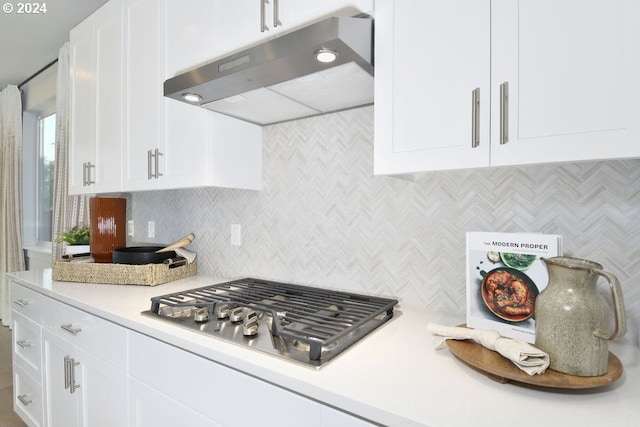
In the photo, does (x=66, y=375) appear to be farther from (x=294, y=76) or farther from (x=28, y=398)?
(x=294, y=76)

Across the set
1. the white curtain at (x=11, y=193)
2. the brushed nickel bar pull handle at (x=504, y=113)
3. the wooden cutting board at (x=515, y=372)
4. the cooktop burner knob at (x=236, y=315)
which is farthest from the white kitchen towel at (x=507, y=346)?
the white curtain at (x=11, y=193)

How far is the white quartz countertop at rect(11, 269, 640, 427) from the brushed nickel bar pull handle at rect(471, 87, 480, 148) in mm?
560

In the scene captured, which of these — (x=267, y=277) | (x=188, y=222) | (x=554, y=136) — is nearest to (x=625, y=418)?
(x=554, y=136)

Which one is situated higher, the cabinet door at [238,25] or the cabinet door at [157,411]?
the cabinet door at [238,25]

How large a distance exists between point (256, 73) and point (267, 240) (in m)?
0.85

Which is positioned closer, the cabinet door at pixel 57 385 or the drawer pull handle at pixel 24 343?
the cabinet door at pixel 57 385

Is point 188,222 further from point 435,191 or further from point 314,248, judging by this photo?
point 435,191

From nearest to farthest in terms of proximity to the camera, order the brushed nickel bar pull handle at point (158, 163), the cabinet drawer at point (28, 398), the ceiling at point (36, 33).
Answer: the brushed nickel bar pull handle at point (158, 163) < the cabinet drawer at point (28, 398) < the ceiling at point (36, 33)

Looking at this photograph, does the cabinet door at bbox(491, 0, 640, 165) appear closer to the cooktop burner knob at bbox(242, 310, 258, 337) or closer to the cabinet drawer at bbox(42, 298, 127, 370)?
the cooktop burner knob at bbox(242, 310, 258, 337)

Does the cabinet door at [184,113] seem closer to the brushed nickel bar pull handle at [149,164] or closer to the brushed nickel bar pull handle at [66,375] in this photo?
the brushed nickel bar pull handle at [149,164]

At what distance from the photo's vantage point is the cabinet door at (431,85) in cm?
87

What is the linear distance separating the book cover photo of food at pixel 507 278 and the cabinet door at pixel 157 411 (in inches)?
31.5

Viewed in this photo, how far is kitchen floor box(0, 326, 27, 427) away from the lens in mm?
2137

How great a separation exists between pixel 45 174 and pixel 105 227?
2.60m
